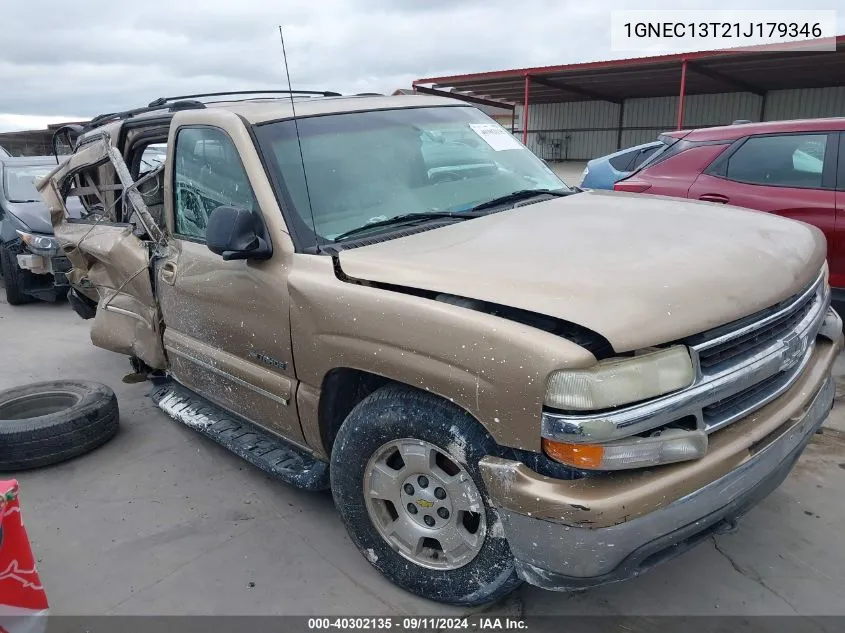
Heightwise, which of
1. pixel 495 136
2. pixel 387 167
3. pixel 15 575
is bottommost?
pixel 15 575

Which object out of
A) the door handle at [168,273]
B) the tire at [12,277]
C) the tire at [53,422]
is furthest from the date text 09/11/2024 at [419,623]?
the tire at [12,277]

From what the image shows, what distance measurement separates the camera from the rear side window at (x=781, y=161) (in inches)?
199

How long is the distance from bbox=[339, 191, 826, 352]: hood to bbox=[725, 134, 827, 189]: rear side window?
2.49 meters

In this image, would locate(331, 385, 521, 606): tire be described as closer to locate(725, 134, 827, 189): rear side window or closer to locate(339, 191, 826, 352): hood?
locate(339, 191, 826, 352): hood

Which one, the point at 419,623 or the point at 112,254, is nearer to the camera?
the point at 419,623

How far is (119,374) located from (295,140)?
3.41 metres

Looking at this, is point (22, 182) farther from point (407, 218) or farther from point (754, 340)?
point (754, 340)

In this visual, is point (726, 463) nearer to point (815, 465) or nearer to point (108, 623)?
point (815, 465)

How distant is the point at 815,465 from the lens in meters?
3.52

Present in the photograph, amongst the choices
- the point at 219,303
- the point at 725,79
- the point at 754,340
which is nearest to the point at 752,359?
the point at 754,340

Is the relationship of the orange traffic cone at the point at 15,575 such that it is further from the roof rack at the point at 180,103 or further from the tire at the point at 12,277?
the tire at the point at 12,277

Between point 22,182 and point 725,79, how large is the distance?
2028 cm

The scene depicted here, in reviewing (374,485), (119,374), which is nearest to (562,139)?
(119,374)

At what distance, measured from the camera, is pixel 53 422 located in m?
3.79
